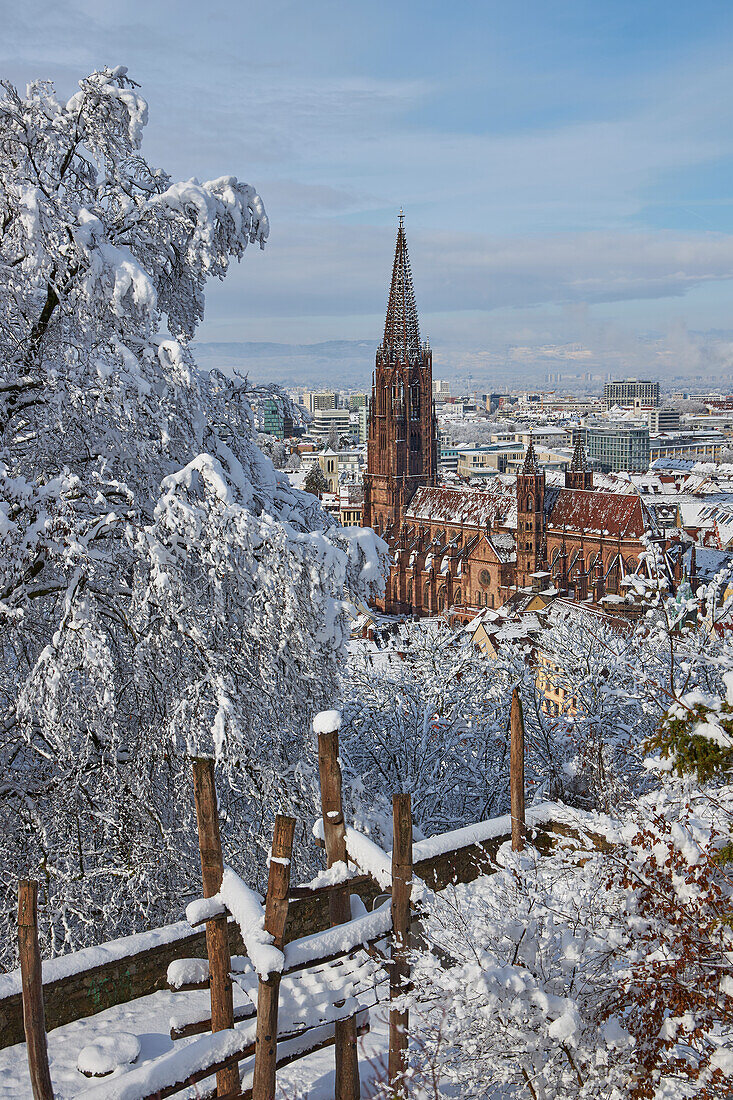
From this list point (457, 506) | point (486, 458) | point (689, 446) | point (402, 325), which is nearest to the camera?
point (457, 506)

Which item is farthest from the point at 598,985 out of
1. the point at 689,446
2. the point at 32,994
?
the point at 689,446

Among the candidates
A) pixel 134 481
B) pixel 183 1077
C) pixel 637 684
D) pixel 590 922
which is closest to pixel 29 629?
pixel 134 481

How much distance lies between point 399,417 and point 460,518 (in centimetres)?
1156

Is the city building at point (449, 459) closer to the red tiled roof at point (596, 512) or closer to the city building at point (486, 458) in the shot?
the city building at point (486, 458)

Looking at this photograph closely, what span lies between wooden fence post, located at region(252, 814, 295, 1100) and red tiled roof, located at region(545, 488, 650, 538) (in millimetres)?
54761

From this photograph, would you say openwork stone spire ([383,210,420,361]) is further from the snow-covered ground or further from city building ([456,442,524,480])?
city building ([456,442,524,480])

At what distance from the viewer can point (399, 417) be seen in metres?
74.7

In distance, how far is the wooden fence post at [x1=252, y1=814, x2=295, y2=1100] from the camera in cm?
452

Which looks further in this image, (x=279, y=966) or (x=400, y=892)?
(x=400, y=892)

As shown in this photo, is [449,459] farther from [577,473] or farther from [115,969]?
[115,969]

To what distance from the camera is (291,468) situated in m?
140

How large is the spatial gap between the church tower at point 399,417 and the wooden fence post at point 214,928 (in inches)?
2720

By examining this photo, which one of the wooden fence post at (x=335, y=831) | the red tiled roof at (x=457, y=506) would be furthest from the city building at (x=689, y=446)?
the wooden fence post at (x=335, y=831)

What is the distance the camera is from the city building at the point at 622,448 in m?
178
